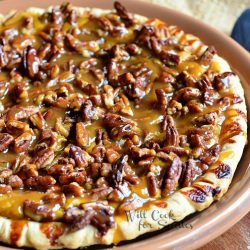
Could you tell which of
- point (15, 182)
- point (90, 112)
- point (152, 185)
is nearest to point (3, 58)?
point (90, 112)

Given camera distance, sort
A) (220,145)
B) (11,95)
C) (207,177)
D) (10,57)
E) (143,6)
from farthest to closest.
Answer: (143,6) < (10,57) < (11,95) < (220,145) < (207,177)

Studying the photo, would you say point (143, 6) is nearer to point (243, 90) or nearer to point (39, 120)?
point (243, 90)

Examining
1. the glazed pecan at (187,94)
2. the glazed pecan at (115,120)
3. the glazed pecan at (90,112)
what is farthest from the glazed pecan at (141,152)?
the glazed pecan at (187,94)

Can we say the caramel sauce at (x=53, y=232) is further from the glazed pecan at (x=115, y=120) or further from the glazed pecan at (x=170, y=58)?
the glazed pecan at (x=170, y=58)

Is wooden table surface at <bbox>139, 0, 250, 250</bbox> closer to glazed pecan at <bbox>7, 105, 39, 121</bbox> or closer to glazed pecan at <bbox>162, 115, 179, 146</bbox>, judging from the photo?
glazed pecan at <bbox>162, 115, 179, 146</bbox>

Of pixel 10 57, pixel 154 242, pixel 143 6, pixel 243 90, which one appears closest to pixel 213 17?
pixel 143 6

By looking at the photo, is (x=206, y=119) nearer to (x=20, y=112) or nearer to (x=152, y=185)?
(x=152, y=185)

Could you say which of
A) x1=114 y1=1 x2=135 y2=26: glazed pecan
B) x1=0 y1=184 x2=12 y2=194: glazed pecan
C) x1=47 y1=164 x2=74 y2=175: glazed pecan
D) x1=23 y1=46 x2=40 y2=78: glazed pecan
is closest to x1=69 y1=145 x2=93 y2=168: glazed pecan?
x1=47 y1=164 x2=74 y2=175: glazed pecan

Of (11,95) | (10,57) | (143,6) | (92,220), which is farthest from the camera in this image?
(143,6)
